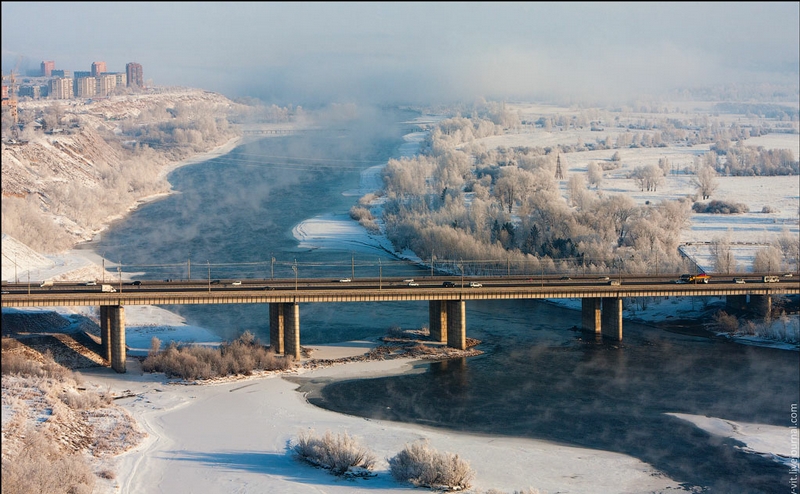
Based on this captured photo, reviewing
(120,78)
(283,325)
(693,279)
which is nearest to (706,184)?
(693,279)

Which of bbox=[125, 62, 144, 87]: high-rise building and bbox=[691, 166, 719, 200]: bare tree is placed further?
bbox=[125, 62, 144, 87]: high-rise building

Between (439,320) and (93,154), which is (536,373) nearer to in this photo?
(439,320)

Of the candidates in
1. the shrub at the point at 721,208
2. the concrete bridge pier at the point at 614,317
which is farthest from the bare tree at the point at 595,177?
the concrete bridge pier at the point at 614,317

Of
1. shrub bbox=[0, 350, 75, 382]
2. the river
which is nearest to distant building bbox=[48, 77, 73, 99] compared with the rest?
the river

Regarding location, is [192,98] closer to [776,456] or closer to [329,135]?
[329,135]

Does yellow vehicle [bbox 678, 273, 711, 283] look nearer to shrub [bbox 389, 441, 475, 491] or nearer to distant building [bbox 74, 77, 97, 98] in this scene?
shrub [bbox 389, 441, 475, 491]

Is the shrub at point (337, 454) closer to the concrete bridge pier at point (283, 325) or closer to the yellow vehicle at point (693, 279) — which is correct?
the concrete bridge pier at point (283, 325)
